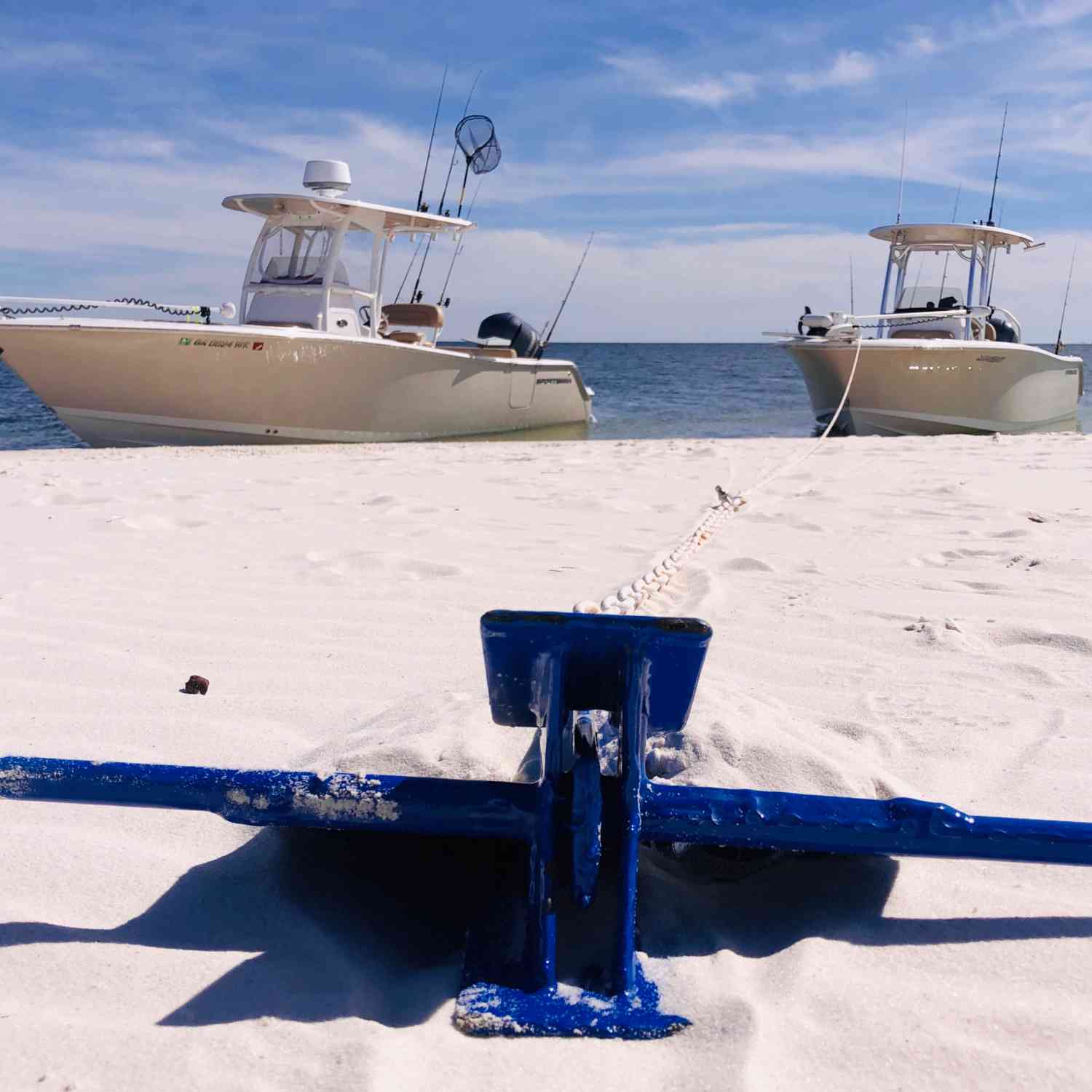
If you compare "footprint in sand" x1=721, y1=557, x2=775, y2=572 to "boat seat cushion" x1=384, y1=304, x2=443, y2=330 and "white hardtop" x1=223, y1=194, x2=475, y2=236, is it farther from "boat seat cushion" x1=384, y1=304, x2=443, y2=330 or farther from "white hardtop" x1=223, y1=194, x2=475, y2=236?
"boat seat cushion" x1=384, y1=304, x2=443, y2=330

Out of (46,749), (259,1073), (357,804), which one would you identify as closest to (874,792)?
(357,804)

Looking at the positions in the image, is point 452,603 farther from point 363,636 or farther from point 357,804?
point 357,804

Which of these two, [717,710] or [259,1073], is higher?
[717,710]

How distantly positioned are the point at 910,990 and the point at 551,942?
44 centimetres

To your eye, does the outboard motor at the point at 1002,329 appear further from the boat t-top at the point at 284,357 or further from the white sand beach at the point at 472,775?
the white sand beach at the point at 472,775

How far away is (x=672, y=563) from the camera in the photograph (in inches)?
123

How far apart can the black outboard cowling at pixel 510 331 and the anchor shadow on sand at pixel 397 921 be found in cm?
1232

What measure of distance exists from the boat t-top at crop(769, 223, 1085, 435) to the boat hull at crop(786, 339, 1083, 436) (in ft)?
0.04

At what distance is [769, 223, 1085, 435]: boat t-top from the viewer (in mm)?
12500

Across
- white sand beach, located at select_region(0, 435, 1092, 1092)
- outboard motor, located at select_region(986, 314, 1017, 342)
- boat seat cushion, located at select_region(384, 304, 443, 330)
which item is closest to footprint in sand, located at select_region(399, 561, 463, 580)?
white sand beach, located at select_region(0, 435, 1092, 1092)

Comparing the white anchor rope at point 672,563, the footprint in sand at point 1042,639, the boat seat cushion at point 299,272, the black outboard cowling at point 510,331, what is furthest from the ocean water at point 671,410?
the footprint in sand at point 1042,639

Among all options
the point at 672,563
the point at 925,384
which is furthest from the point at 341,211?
the point at 672,563

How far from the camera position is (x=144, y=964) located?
133cm

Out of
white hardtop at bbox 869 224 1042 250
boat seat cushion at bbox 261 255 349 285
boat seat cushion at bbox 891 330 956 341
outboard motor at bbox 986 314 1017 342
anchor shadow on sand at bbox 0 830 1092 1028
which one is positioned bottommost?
anchor shadow on sand at bbox 0 830 1092 1028
